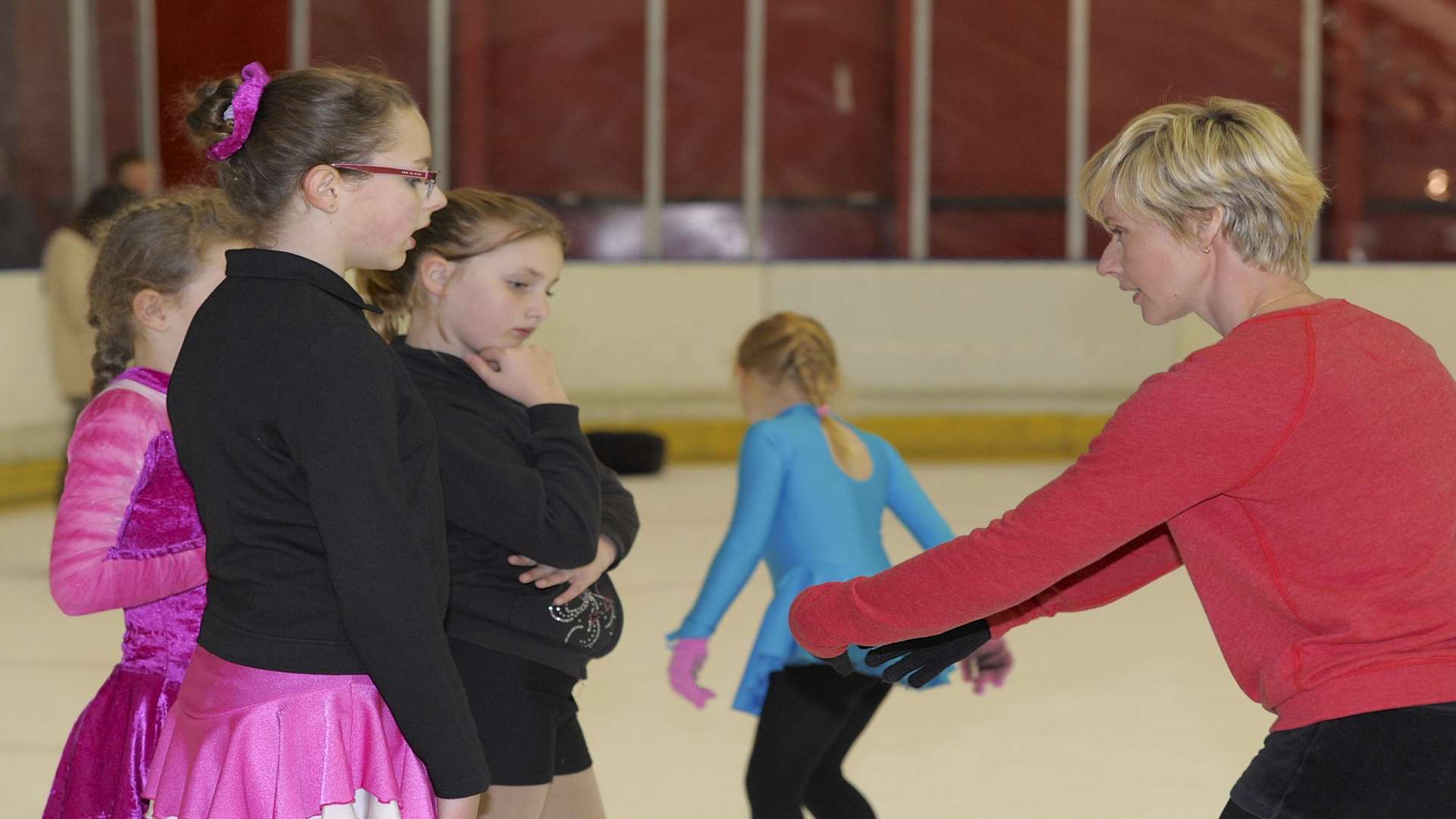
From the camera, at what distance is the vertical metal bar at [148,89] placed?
8.09 metres

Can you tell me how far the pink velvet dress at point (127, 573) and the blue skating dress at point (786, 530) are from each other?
2.82ft

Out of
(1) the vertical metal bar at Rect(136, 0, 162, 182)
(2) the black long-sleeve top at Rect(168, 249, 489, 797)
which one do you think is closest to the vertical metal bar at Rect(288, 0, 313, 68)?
(1) the vertical metal bar at Rect(136, 0, 162, 182)

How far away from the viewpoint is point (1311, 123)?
976 cm

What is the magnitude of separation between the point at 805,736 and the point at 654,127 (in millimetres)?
7384

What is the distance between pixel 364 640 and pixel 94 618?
367cm

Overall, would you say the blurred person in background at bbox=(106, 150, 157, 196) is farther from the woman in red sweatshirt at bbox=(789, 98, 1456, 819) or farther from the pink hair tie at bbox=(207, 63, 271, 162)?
the woman in red sweatshirt at bbox=(789, 98, 1456, 819)

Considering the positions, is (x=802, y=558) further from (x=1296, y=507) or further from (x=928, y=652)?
(x=1296, y=507)

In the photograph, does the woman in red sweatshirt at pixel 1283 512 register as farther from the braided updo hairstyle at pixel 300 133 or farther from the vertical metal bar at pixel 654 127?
the vertical metal bar at pixel 654 127

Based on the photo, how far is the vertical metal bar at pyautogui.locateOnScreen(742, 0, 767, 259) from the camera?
9.60 m

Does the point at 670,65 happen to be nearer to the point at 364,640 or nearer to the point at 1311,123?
the point at 1311,123

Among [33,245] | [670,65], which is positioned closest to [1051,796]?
[33,245]

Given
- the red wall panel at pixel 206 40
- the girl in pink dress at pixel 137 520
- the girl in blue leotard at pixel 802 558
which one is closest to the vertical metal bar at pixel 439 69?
the red wall panel at pixel 206 40

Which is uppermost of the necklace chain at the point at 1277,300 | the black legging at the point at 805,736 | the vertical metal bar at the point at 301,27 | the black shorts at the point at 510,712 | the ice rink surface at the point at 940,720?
the vertical metal bar at the point at 301,27

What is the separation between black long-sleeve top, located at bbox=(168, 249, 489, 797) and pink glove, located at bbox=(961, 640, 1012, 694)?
118 centimetres
